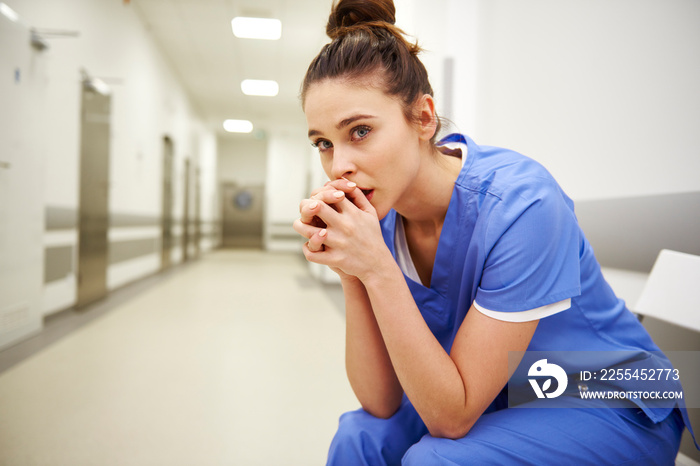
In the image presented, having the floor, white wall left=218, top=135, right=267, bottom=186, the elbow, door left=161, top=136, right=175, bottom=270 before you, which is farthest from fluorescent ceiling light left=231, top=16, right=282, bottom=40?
white wall left=218, top=135, right=267, bottom=186

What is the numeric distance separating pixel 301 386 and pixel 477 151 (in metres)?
1.73

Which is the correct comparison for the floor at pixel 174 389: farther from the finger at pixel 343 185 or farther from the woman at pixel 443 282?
the finger at pixel 343 185

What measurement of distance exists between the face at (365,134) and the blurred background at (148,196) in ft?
0.80

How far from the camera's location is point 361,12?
98cm

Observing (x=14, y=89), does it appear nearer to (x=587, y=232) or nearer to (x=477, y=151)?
(x=477, y=151)

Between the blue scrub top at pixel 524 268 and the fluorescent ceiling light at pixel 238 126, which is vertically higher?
the fluorescent ceiling light at pixel 238 126

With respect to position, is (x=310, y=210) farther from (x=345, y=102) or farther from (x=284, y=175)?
(x=284, y=175)

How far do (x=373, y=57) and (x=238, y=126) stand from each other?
40.1ft

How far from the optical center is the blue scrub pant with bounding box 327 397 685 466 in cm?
72

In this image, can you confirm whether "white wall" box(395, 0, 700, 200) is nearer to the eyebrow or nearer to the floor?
the eyebrow

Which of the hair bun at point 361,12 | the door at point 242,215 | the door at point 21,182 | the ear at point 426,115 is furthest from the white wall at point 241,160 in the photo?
the ear at point 426,115

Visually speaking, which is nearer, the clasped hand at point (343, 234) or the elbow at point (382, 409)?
the clasped hand at point (343, 234)

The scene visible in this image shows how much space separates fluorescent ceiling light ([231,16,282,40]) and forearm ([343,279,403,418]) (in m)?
5.82

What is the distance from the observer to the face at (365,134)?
837 millimetres
